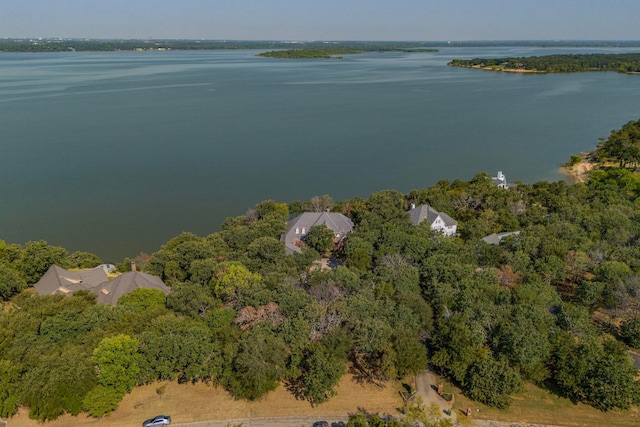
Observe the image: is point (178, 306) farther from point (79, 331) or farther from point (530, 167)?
point (530, 167)

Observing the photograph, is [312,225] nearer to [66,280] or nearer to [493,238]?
[493,238]

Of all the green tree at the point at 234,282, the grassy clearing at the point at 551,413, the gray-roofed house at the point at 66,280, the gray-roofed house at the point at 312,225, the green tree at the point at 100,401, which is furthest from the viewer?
the gray-roofed house at the point at 312,225

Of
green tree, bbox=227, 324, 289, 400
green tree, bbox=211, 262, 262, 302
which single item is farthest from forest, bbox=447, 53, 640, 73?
green tree, bbox=227, 324, 289, 400

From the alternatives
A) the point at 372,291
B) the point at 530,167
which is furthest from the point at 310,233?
the point at 530,167

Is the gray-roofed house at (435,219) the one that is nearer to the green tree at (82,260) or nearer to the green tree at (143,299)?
the green tree at (143,299)

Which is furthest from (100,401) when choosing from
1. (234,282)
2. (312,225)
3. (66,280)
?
(312,225)

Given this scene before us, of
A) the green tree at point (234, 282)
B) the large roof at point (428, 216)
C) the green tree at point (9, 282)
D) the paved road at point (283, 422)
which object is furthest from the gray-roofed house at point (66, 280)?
the large roof at point (428, 216)
